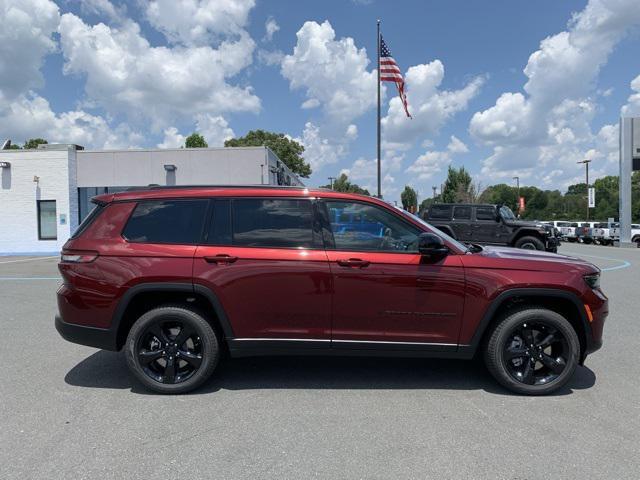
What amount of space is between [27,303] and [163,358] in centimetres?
560

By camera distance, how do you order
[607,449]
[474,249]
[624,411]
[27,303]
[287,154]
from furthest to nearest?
[287,154]
[27,303]
[474,249]
[624,411]
[607,449]

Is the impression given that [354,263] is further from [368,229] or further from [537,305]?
[537,305]

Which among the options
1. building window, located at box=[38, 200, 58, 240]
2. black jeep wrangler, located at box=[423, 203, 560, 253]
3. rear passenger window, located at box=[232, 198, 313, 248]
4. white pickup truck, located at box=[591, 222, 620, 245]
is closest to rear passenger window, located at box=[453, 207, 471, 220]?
black jeep wrangler, located at box=[423, 203, 560, 253]

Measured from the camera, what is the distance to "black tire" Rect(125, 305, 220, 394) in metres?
4.16

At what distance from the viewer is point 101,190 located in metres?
22.9

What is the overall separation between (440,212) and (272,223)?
41.8 feet

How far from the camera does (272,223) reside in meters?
4.23

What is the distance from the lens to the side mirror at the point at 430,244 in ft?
13.0

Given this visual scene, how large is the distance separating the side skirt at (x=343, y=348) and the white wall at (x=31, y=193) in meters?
21.6

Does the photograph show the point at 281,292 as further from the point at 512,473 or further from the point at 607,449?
the point at 607,449

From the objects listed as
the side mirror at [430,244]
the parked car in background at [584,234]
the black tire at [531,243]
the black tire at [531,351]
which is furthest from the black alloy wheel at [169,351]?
the parked car in background at [584,234]

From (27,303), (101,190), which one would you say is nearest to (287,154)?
(101,190)

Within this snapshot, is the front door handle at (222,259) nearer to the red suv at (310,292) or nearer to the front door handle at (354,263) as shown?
the red suv at (310,292)

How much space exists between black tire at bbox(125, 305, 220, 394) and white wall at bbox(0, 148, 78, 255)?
2114 centimetres
